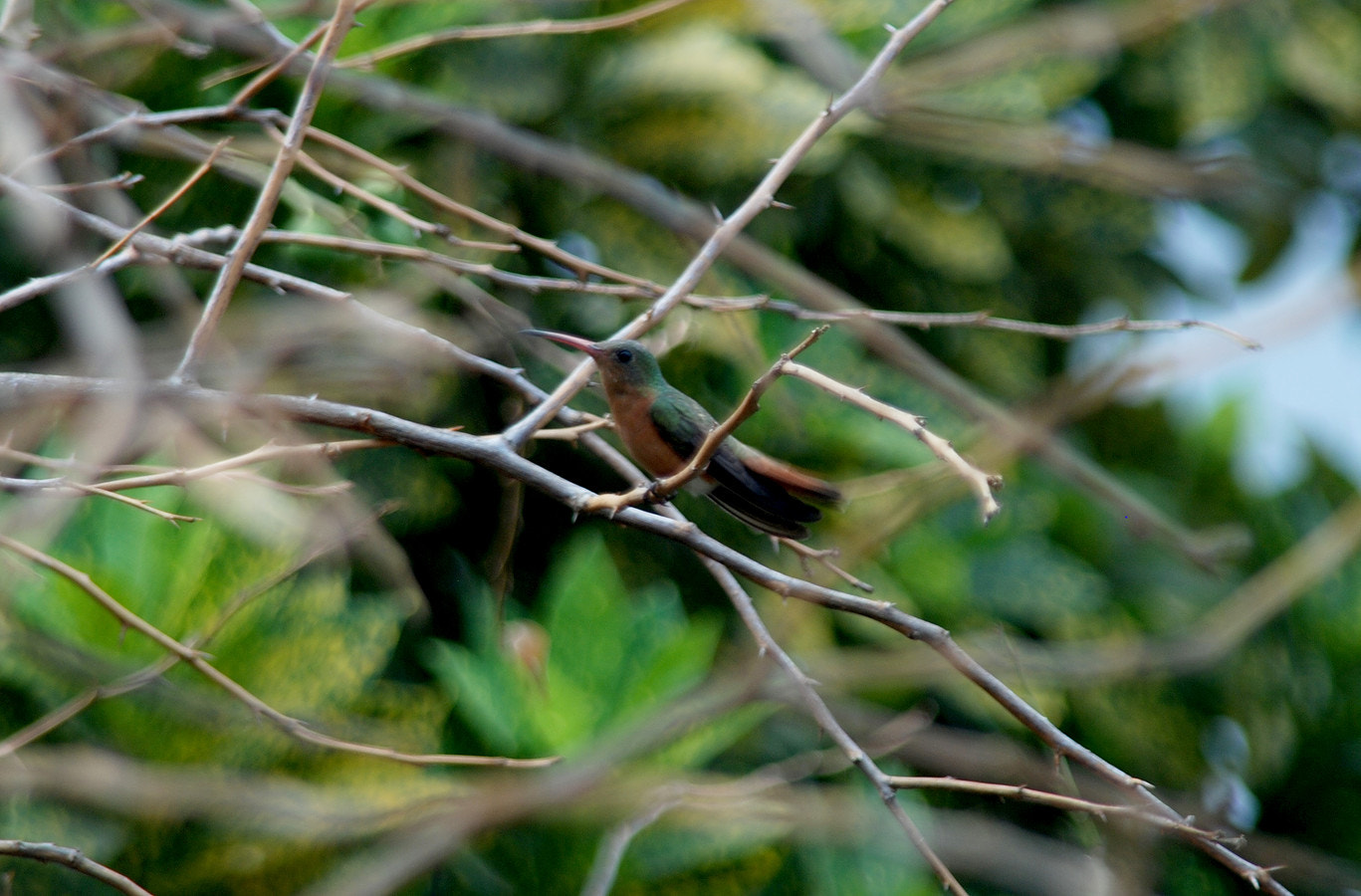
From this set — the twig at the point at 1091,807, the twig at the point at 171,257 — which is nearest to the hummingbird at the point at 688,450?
the twig at the point at 171,257

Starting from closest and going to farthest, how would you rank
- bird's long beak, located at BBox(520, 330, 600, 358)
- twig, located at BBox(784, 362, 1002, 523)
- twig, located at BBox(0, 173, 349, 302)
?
twig, located at BBox(784, 362, 1002, 523)
twig, located at BBox(0, 173, 349, 302)
bird's long beak, located at BBox(520, 330, 600, 358)

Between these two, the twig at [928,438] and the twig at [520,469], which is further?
the twig at [520,469]

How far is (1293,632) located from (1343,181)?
8.77 feet

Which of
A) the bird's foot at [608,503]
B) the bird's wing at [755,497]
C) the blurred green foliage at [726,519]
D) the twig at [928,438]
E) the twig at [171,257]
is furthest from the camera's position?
the blurred green foliage at [726,519]

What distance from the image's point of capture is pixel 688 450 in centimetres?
288

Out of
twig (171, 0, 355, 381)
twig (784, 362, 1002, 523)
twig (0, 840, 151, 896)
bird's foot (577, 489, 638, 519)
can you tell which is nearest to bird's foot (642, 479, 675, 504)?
bird's foot (577, 489, 638, 519)

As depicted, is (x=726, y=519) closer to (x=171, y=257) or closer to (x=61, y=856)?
(x=171, y=257)

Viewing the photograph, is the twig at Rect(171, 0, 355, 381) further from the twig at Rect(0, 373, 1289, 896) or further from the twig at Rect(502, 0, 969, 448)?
the twig at Rect(502, 0, 969, 448)

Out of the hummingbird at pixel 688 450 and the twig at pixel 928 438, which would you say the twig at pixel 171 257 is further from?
the twig at pixel 928 438

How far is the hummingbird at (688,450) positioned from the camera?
2.59m

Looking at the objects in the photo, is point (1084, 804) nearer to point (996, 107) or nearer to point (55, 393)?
point (55, 393)

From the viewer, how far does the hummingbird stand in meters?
2.59

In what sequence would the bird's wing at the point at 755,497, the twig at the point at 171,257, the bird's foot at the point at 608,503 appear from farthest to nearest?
the bird's wing at the point at 755,497 < the twig at the point at 171,257 < the bird's foot at the point at 608,503

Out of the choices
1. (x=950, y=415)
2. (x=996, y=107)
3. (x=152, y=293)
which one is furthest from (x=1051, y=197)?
(x=152, y=293)
